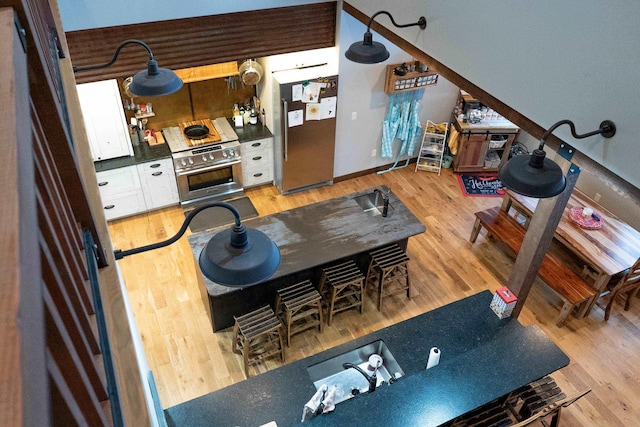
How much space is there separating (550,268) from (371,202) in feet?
6.36


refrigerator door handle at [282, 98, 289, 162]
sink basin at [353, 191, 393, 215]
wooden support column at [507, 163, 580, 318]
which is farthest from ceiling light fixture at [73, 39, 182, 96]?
refrigerator door handle at [282, 98, 289, 162]

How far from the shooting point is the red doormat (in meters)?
6.70

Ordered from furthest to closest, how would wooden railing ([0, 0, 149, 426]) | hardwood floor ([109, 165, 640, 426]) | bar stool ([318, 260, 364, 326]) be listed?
bar stool ([318, 260, 364, 326]) → hardwood floor ([109, 165, 640, 426]) → wooden railing ([0, 0, 149, 426])

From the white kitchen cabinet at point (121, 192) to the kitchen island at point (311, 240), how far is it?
1509 mm

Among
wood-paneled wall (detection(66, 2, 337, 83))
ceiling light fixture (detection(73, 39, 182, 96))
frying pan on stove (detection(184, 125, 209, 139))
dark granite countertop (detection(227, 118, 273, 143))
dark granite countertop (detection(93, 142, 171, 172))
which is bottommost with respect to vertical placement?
dark granite countertop (detection(93, 142, 171, 172))

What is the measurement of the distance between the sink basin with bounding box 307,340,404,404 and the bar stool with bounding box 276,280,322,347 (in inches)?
33.1

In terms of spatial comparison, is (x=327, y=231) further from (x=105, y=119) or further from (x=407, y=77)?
(x=105, y=119)

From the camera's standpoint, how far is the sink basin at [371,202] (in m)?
5.24

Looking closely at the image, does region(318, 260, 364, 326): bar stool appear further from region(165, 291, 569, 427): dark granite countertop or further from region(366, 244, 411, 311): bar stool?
region(165, 291, 569, 427): dark granite countertop

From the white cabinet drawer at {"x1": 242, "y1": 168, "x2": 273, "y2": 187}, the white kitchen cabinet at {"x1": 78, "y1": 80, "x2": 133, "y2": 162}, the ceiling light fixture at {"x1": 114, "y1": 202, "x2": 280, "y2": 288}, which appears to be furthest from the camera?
the white cabinet drawer at {"x1": 242, "y1": 168, "x2": 273, "y2": 187}

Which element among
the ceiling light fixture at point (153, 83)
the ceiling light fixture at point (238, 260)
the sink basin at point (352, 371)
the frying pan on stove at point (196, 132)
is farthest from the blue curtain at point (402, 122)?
the ceiling light fixture at point (238, 260)

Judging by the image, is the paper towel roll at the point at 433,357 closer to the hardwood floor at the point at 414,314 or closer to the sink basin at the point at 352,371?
the sink basin at the point at 352,371

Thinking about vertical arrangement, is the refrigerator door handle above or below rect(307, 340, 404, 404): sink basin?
→ above

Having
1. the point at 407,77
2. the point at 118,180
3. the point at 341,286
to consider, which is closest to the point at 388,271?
the point at 341,286
